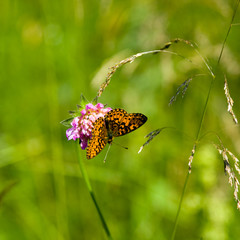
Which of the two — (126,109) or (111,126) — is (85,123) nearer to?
(111,126)

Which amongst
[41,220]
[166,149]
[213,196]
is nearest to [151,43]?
[166,149]

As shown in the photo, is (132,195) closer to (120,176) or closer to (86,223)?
(120,176)

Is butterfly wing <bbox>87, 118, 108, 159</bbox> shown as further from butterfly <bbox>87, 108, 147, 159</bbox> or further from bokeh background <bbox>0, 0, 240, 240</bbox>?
bokeh background <bbox>0, 0, 240, 240</bbox>

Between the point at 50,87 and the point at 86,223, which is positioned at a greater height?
the point at 50,87

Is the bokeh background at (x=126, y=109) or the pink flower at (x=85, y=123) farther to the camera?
the bokeh background at (x=126, y=109)

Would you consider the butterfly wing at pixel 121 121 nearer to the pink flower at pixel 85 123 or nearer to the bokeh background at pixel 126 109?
the pink flower at pixel 85 123

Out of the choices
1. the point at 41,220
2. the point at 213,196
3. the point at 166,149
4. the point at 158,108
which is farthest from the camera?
the point at 158,108

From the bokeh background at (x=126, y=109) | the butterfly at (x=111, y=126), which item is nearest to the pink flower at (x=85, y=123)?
the butterfly at (x=111, y=126)
